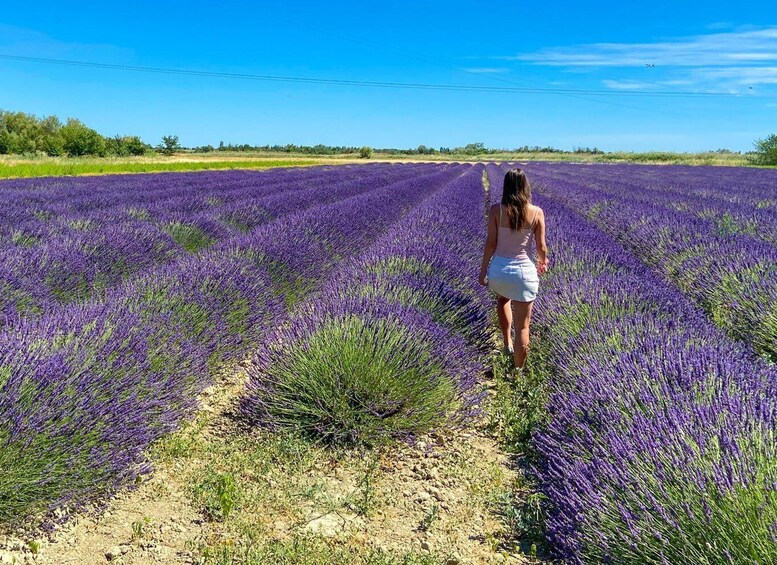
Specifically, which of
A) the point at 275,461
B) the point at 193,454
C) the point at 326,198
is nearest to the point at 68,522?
the point at 193,454

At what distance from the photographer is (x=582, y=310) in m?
3.66

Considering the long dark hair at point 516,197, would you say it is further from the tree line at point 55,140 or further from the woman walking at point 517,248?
the tree line at point 55,140

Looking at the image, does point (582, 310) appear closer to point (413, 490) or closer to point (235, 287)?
point (413, 490)

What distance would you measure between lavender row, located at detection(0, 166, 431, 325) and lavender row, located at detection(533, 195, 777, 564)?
2957mm

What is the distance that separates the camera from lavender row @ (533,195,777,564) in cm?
148

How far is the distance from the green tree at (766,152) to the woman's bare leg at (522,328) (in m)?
59.9

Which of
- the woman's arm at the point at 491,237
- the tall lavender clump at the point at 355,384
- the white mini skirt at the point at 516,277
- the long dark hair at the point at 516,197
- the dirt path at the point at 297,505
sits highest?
the long dark hair at the point at 516,197

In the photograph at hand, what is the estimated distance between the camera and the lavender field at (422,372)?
1699 mm

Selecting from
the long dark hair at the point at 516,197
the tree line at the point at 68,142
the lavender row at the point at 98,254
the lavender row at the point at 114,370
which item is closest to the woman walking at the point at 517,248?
the long dark hair at the point at 516,197

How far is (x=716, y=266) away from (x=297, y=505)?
4.41 meters

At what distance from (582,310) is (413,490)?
1.83 m

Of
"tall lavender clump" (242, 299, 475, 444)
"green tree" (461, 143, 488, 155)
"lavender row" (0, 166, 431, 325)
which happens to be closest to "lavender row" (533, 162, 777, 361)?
"tall lavender clump" (242, 299, 475, 444)

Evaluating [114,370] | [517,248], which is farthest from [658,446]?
[114,370]

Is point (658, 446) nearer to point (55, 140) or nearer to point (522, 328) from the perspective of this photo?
point (522, 328)
